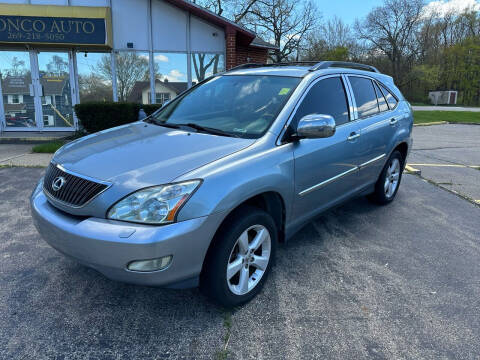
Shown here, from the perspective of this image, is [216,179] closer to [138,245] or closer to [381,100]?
[138,245]

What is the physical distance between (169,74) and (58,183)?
9.20 meters

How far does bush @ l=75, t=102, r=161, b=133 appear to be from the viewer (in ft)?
30.6

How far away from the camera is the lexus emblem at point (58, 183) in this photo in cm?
255

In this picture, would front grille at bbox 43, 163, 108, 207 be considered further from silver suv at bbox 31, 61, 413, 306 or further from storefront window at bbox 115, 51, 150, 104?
storefront window at bbox 115, 51, 150, 104

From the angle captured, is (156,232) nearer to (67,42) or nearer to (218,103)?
(218,103)

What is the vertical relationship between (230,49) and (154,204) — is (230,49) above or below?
above

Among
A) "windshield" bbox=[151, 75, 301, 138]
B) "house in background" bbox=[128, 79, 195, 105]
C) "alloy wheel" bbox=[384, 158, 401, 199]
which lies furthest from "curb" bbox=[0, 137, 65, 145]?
"alloy wheel" bbox=[384, 158, 401, 199]

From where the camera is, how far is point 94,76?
1085 centimetres

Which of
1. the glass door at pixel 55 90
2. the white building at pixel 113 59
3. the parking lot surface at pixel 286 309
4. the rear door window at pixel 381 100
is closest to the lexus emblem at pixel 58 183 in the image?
the parking lot surface at pixel 286 309

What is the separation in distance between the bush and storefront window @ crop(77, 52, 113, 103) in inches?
68.2

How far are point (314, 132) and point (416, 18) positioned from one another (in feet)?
185

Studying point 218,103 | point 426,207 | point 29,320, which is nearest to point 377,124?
point 426,207

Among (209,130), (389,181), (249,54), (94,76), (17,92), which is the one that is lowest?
(389,181)

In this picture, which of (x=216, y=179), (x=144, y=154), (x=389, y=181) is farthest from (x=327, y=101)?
(x=389, y=181)
